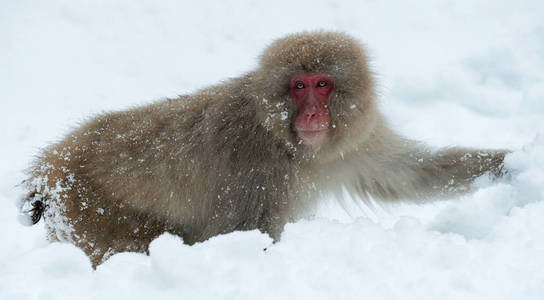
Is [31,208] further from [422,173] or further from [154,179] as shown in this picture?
[422,173]

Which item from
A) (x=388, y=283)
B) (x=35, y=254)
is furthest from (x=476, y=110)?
(x=35, y=254)

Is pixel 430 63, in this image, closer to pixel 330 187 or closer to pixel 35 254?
pixel 330 187

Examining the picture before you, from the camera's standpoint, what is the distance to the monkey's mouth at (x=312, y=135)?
238 cm

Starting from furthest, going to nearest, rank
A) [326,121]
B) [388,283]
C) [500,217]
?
[326,121] < [500,217] < [388,283]

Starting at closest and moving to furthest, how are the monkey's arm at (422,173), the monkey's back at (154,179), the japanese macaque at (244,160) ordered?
1. the japanese macaque at (244,160)
2. the monkey's back at (154,179)
3. the monkey's arm at (422,173)

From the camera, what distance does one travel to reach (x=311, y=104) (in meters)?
2.40

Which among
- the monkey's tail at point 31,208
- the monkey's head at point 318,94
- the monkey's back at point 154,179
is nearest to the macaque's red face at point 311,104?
the monkey's head at point 318,94

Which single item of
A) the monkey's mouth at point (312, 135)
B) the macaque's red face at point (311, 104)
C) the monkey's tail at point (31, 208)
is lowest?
the monkey's tail at point (31, 208)

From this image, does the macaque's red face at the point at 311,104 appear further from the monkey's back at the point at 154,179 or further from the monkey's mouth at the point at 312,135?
the monkey's back at the point at 154,179

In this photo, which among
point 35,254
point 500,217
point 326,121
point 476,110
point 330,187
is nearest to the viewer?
point 35,254

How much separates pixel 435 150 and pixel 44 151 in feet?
7.33

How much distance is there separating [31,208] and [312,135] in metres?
1.52

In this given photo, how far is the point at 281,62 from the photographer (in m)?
2.50

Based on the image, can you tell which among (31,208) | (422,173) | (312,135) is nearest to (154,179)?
(31,208)
